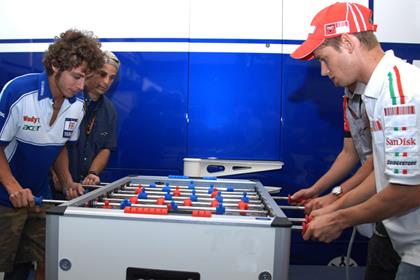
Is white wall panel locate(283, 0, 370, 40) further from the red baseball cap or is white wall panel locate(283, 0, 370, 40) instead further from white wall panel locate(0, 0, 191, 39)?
the red baseball cap

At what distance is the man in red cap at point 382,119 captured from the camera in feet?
4.09

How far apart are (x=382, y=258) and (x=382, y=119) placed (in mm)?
848

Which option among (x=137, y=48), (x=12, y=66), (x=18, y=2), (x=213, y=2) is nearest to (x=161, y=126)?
(x=137, y=48)

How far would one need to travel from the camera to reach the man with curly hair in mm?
1946

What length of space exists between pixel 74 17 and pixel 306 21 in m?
1.74

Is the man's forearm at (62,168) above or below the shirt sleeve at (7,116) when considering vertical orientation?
below

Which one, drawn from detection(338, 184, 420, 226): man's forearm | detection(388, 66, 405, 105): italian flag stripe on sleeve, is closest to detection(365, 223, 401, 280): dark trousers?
detection(338, 184, 420, 226): man's forearm

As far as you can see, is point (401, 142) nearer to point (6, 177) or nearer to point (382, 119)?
point (382, 119)

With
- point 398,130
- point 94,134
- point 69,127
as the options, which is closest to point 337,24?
point 398,130

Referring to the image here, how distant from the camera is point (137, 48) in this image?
9.79 feet

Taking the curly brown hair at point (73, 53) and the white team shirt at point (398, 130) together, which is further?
the curly brown hair at point (73, 53)

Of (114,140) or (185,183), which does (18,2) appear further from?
(185,183)

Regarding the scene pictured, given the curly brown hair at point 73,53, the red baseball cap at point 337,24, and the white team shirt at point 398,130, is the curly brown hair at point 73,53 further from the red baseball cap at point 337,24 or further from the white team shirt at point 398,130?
the white team shirt at point 398,130

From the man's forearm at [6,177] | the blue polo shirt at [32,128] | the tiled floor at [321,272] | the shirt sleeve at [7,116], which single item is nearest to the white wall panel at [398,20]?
the tiled floor at [321,272]
